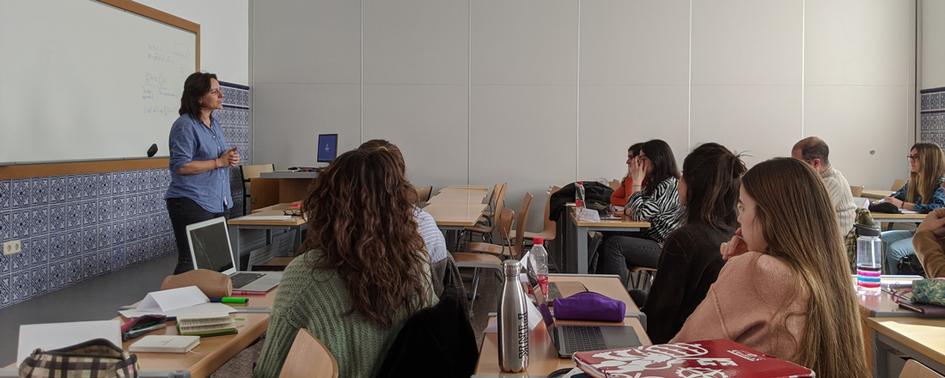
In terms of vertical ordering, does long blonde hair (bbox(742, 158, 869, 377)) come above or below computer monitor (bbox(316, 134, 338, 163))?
below

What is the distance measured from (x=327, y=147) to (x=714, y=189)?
5.74 m

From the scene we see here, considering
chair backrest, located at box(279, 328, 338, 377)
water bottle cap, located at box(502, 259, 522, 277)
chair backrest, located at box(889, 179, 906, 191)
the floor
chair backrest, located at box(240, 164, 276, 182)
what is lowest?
the floor

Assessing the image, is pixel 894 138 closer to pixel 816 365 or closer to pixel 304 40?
pixel 304 40

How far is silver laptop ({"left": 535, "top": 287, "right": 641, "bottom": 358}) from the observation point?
2006mm

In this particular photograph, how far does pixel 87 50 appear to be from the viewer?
550cm

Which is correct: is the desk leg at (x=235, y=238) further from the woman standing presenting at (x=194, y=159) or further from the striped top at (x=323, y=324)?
the striped top at (x=323, y=324)

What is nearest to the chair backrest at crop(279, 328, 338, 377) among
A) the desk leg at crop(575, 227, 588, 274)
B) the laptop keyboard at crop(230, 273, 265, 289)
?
the laptop keyboard at crop(230, 273, 265, 289)

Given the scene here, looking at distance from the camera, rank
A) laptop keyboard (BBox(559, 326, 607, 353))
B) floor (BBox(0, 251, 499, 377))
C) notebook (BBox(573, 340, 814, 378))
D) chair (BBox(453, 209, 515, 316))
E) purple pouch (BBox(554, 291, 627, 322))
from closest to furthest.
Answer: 1. notebook (BBox(573, 340, 814, 378))
2. laptop keyboard (BBox(559, 326, 607, 353))
3. purple pouch (BBox(554, 291, 627, 322))
4. floor (BBox(0, 251, 499, 377))
5. chair (BBox(453, 209, 515, 316))

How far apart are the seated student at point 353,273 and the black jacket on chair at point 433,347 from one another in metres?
0.17

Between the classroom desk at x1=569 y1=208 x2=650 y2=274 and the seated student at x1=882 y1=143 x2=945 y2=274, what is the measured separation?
211cm

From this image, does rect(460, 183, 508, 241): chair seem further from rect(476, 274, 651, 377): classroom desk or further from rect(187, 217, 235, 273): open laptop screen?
rect(476, 274, 651, 377): classroom desk

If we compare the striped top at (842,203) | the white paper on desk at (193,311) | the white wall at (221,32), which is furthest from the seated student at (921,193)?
the white wall at (221,32)

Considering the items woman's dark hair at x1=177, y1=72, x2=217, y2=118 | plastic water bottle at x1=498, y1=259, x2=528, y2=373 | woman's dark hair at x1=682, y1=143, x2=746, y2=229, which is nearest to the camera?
plastic water bottle at x1=498, y1=259, x2=528, y2=373

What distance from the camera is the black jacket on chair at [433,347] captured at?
1.72 m
